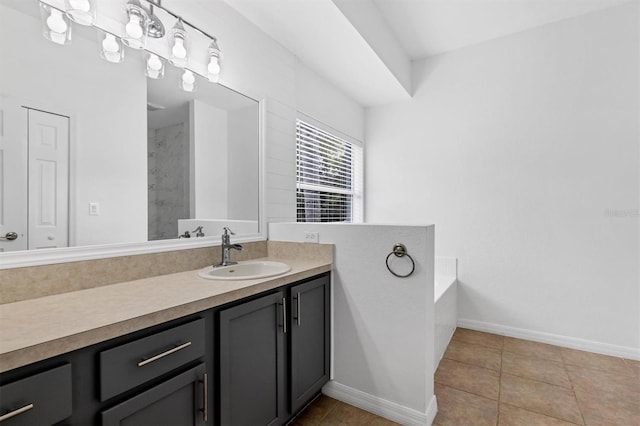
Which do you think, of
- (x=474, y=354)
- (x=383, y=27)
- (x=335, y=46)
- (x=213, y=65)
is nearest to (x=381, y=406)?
(x=474, y=354)

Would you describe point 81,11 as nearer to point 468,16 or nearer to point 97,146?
point 97,146

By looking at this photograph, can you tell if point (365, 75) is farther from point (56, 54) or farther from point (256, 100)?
point (56, 54)

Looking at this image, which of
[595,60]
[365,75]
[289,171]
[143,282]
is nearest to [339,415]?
[143,282]

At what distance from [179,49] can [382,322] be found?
1.94 meters

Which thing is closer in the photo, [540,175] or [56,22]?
[56,22]

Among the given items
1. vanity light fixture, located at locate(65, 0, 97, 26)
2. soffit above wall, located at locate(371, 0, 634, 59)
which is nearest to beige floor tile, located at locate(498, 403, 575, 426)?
vanity light fixture, located at locate(65, 0, 97, 26)

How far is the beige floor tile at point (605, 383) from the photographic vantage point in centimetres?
200

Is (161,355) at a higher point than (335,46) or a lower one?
lower

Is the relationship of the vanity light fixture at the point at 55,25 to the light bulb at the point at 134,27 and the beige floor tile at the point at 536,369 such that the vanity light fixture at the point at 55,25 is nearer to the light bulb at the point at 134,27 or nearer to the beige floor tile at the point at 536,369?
the light bulb at the point at 134,27

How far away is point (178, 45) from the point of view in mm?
1687

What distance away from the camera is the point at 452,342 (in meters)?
2.79

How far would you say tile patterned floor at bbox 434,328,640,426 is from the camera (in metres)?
1.77

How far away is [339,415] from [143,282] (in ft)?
4.37

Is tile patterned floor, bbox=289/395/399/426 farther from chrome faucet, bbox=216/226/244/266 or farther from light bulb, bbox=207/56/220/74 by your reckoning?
light bulb, bbox=207/56/220/74
